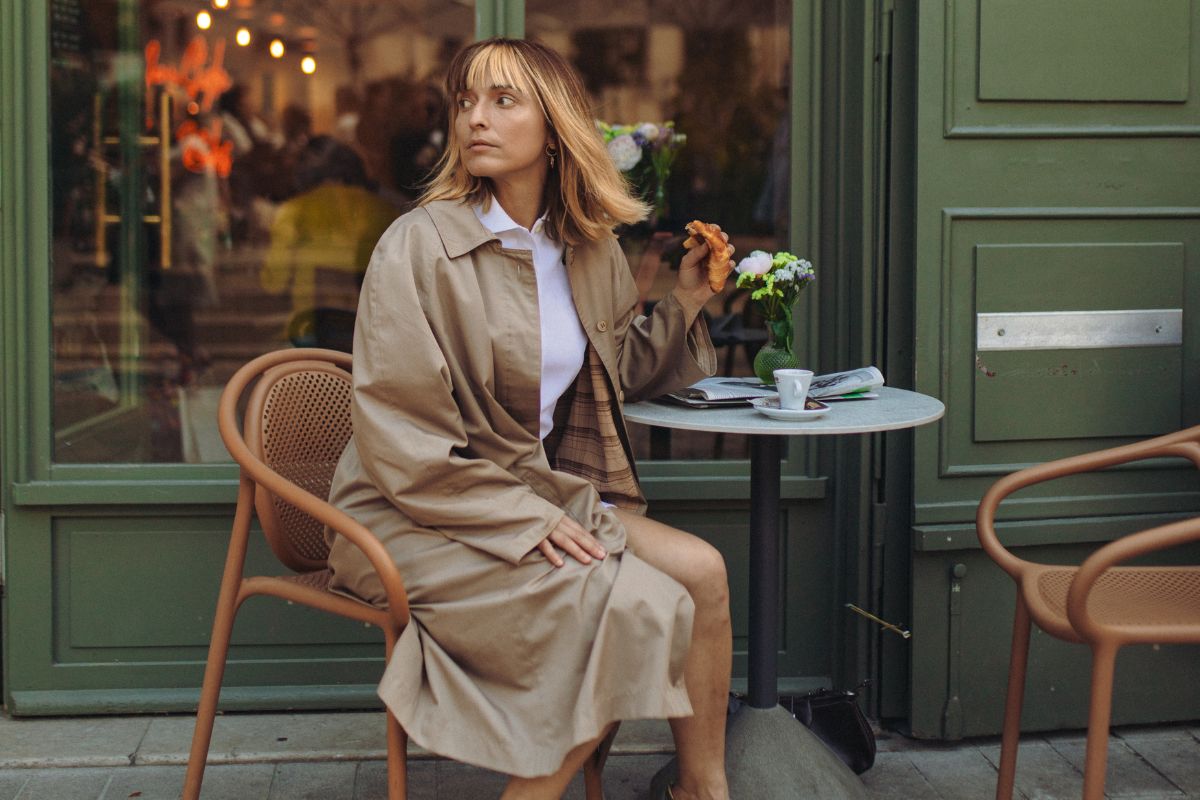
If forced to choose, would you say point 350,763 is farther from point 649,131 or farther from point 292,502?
point 649,131

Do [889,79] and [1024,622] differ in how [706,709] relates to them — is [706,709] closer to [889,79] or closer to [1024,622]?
[1024,622]

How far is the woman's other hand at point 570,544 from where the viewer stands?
246cm

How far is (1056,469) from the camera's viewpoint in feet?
9.44

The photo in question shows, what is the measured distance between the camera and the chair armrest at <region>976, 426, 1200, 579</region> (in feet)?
9.20

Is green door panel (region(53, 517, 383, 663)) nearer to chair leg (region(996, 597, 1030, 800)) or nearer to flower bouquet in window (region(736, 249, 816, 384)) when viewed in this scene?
flower bouquet in window (region(736, 249, 816, 384))

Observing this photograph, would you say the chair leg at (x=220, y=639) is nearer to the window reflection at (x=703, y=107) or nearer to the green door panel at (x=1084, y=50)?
the window reflection at (x=703, y=107)

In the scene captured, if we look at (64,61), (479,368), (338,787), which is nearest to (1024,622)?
(479,368)

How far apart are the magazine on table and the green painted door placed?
0.39 meters

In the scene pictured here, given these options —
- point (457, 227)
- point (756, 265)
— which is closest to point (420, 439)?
point (457, 227)

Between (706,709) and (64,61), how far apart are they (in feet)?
7.26

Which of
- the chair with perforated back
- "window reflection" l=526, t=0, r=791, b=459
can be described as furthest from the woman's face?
"window reflection" l=526, t=0, r=791, b=459

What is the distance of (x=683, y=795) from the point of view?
270cm

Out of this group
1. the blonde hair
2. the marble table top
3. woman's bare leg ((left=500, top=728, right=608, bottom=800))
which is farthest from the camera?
the blonde hair

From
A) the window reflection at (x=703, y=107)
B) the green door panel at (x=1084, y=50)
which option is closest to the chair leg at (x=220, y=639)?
the window reflection at (x=703, y=107)
